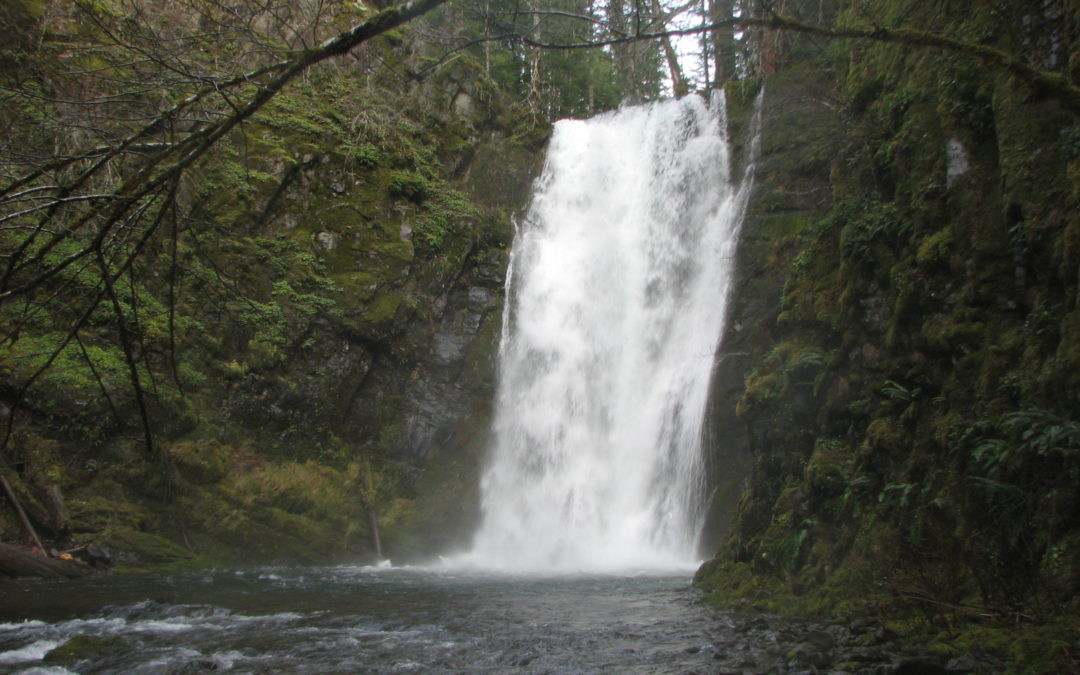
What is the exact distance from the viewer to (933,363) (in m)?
5.98

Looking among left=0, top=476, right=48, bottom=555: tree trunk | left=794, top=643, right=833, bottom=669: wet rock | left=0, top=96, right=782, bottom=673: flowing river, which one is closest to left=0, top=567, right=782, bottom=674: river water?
left=0, top=96, right=782, bottom=673: flowing river

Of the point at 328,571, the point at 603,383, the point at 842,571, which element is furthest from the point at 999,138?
the point at 328,571

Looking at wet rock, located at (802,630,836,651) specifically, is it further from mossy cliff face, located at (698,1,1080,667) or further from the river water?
mossy cliff face, located at (698,1,1080,667)

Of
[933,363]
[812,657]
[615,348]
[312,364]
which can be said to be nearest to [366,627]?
[812,657]

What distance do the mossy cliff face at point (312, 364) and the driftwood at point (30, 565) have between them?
2.41 ft

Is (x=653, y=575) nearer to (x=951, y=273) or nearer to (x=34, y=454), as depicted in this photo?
(x=951, y=273)

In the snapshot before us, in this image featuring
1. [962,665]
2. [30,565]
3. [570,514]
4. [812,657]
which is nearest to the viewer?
[962,665]

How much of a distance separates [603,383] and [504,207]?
5806mm

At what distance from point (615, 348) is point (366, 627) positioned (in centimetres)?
966

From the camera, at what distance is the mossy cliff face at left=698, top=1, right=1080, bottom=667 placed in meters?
4.41

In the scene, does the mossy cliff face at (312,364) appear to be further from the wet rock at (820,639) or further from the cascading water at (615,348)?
the wet rock at (820,639)

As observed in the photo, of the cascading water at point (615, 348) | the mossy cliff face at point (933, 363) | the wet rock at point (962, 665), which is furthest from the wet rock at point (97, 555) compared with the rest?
the wet rock at point (962, 665)

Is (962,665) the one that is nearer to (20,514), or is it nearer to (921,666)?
(921,666)

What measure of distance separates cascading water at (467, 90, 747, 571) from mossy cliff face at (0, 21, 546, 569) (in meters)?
0.91
